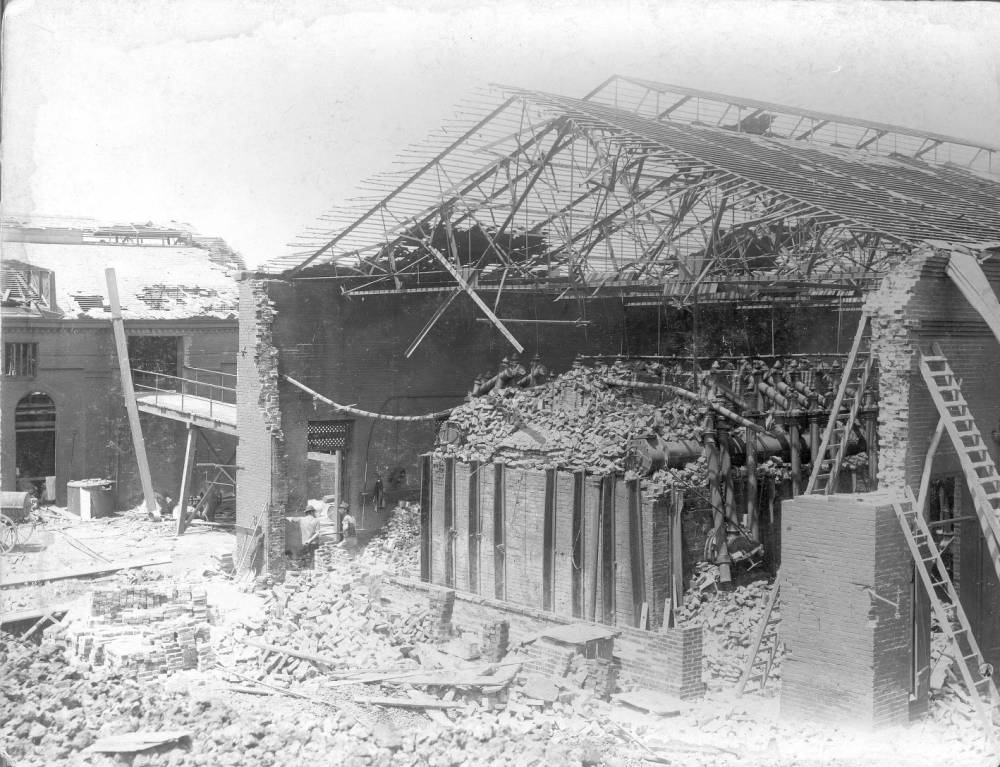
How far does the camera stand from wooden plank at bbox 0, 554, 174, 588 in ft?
50.1

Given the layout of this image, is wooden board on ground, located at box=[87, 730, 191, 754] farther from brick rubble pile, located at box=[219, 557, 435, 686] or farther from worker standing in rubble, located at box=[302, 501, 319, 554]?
worker standing in rubble, located at box=[302, 501, 319, 554]

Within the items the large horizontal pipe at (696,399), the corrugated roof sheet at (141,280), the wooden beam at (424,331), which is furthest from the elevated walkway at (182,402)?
the large horizontal pipe at (696,399)

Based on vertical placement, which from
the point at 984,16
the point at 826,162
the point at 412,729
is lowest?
the point at 412,729

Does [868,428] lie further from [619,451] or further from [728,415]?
[619,451]

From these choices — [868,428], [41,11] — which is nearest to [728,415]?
[868,428]

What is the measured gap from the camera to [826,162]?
56.1ft

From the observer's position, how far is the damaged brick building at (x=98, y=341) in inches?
625

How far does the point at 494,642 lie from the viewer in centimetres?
1426

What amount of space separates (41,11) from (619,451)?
959 cm

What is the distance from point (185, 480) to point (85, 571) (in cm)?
435

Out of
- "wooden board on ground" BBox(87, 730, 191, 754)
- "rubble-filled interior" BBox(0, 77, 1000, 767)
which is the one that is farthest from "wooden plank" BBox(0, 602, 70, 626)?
"wooden board on ground" BBox(87, 730, 191, 754)

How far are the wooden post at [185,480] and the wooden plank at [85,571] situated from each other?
2054 mm

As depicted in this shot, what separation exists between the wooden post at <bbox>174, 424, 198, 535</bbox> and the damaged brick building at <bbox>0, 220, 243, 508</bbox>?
0.71 m

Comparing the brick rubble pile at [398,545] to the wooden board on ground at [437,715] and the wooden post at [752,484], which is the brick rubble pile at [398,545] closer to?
the wooden board on ground at [437,715]
